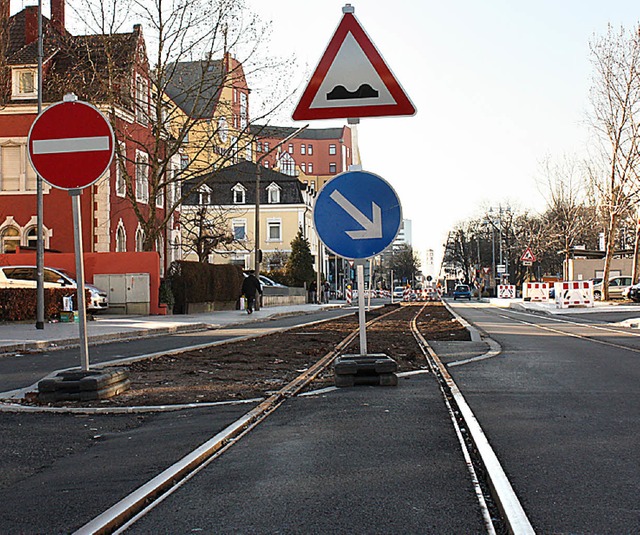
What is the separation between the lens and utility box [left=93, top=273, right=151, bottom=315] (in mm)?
33656

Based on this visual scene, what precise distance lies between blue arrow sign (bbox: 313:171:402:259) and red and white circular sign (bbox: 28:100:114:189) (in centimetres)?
201

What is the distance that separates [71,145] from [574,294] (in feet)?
119

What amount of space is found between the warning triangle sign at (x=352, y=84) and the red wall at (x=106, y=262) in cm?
2703

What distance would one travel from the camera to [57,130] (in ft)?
25.5

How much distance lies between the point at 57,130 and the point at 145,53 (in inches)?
Answer: 1145

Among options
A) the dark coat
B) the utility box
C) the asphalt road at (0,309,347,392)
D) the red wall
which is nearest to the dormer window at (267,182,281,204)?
the dark coat

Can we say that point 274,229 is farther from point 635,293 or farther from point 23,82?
point 23,82

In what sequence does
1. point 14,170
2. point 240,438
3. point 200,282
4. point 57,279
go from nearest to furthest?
point 240,438, point 57,279, point 200,282, point 14,170

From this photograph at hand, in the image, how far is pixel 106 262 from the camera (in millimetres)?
33750

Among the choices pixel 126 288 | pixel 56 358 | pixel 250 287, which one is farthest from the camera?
pixel 250 287

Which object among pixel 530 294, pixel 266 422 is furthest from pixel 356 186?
pixel 530 294

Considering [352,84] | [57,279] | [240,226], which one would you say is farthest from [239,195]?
[352,84]

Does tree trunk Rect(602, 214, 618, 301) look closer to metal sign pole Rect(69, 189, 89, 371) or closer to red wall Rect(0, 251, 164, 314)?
red wall Rect(0, 251, 164, 314)

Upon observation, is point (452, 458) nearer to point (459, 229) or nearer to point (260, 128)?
point (260, 128)
